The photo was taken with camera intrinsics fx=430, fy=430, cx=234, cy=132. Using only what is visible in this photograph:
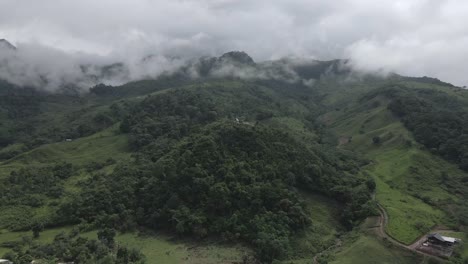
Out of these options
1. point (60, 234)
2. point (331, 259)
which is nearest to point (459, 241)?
point (331, 259)

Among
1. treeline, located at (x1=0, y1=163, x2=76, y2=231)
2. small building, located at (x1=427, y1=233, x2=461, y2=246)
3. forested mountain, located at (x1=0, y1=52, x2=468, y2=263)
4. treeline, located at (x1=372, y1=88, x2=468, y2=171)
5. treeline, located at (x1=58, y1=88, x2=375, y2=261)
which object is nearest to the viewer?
small building, located at (x1=427, y1=233, x2=461, y2=246)

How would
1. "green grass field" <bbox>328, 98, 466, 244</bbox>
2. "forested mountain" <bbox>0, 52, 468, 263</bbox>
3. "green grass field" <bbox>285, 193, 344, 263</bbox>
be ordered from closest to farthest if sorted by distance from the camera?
1. "green grass field" <bbox>285, 193, 344, 263</bbox>
2. "forested mountain" <bbox>0, 52, 468, 263</bbox>
3. "green grass field" <bbox>328, 98, 466, 244</bbox>

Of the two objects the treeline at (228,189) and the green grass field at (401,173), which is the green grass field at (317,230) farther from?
the green grass field at (401,173)

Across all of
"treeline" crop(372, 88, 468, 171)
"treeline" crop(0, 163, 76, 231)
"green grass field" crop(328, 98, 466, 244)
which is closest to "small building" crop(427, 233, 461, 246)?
"green grass field" crop(328, 98, 466, 244)

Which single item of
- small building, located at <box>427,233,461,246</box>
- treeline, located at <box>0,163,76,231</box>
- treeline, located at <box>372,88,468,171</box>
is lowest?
small building, located at <box>427,233,461,246</box>

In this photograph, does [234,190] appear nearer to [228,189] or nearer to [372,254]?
[228,189]

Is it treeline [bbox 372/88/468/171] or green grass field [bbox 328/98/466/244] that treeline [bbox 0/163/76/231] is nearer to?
green grass field [bbox 328/98/466/244]

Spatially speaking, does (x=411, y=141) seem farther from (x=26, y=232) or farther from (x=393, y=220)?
(x=26, y=232)
